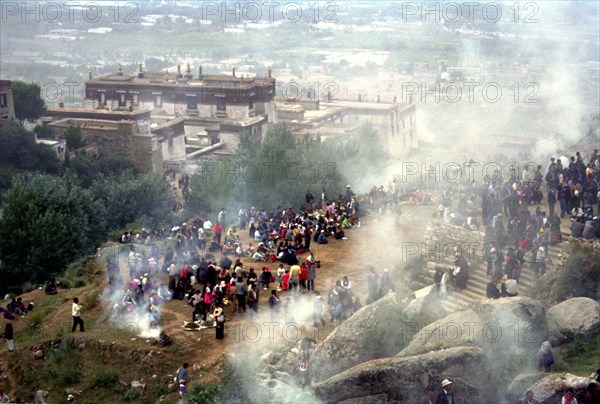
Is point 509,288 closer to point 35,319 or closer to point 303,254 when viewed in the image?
point 303,254

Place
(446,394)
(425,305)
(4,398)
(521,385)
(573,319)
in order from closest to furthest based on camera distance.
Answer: (446,394)
(521,385)
(4,398)
(573,319)
(425,305)

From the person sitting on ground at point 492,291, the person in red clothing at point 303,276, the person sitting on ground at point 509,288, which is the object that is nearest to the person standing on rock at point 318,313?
the person in red clothing at point 303,276

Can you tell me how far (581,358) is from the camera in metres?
17.7

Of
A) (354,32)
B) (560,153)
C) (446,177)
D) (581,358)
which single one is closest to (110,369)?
(581,358)

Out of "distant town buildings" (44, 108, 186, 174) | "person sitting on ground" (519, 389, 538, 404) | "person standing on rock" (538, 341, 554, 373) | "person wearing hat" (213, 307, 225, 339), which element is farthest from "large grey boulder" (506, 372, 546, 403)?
"distant town buildings" (44, 108, 186, 174)

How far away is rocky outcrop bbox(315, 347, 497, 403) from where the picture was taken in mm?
15898

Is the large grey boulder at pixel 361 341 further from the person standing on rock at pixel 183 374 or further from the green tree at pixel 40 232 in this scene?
the green tree at pixel 40 232

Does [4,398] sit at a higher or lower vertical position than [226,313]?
lower

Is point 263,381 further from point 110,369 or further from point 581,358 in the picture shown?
point 581,358

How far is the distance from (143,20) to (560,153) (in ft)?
383

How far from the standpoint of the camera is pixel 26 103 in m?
57.3

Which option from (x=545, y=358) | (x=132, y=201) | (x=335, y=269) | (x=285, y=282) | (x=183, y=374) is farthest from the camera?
(x=132, y=201)

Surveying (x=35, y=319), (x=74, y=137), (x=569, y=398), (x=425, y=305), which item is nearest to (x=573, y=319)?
(x=425, y=305)

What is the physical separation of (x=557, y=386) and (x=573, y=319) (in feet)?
12.5
